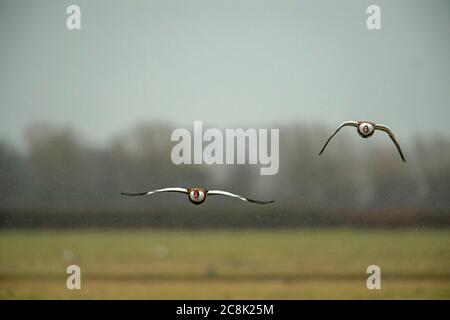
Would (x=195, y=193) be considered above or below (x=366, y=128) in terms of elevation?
below

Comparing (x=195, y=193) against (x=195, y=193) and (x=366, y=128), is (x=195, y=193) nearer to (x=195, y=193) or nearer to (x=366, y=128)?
(x=195, y=193)

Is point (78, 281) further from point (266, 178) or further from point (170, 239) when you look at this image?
point (266, 178)

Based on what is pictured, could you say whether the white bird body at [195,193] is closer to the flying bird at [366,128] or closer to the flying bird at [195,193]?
the flying bird at [195,193]

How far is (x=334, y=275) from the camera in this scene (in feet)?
13.8

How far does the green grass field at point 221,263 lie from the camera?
418 centimetres

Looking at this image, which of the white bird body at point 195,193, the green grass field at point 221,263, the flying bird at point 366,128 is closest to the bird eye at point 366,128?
the flying bird at point 366,128

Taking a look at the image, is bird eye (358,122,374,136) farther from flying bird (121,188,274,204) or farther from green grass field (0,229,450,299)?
flying bird (121,188,274,204)

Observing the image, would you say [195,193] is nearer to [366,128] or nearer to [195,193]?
[195,193]

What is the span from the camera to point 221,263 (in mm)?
4219

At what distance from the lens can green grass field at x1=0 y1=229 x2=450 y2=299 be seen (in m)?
4.18

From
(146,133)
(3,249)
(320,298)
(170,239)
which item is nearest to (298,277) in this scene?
(320,298)

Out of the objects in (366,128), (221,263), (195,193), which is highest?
(366,128)

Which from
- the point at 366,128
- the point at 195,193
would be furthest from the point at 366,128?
the point at 195,193

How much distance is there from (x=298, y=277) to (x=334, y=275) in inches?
7.9
